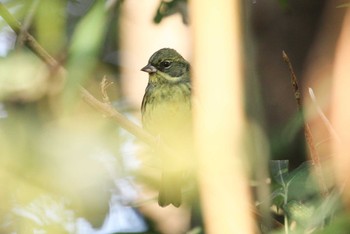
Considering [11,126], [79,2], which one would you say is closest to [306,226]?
[11,126]

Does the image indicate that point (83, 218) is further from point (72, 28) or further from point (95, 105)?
point (72, 28)

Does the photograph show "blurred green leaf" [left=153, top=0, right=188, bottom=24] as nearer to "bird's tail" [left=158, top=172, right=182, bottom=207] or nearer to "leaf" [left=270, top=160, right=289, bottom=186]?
"bird's tail" [left=158, top=172, right=182, bottom=207]

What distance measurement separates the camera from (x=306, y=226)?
1.54 m

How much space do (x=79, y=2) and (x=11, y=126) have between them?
48 centimetres

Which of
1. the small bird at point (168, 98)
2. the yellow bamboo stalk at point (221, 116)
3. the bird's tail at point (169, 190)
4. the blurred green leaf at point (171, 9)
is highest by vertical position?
the blurred green leaf at point (171, 9)

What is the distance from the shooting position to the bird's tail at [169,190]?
2.14 meters

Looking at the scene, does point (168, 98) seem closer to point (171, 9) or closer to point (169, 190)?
point (171, 9)

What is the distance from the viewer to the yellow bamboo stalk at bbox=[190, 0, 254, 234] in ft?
4.55

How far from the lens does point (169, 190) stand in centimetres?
216

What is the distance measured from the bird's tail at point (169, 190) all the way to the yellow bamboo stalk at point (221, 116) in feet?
1.66

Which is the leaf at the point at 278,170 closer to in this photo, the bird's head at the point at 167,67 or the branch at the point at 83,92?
the branch at the point at 83,92

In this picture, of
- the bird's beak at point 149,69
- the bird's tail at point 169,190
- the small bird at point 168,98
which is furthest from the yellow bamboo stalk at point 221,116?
the bird's beak at point 149,69

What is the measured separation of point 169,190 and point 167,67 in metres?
0.50

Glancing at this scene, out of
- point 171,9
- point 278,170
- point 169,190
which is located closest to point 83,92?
point 278,170
